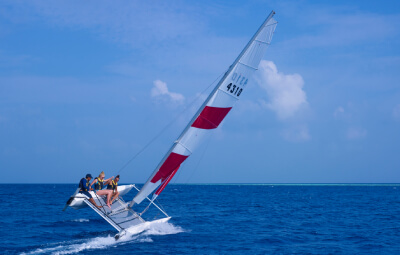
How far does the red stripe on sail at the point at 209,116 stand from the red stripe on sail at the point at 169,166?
1519 millimetres

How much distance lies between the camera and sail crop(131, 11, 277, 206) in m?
15.2

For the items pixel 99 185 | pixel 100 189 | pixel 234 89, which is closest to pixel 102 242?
pixel 100 189

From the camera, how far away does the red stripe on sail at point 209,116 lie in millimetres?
16002

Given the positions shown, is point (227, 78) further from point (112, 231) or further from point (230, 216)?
point (230, 216)

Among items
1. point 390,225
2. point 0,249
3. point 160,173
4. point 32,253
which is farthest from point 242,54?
point 390,225

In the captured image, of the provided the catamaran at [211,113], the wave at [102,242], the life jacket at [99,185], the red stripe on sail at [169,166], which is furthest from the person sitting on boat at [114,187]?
the red stripe on sail at [169,166]

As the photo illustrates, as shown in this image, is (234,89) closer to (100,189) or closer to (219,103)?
(219,103)

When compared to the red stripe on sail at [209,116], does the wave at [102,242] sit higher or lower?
lower

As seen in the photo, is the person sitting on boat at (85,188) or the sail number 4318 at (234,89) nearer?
the sail number 4318 at (234,89)

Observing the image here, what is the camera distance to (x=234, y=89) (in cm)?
1587

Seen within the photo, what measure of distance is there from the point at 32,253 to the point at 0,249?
196 cm

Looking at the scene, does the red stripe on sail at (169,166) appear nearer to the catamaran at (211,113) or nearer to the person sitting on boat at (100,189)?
the catamaran at (211,113)

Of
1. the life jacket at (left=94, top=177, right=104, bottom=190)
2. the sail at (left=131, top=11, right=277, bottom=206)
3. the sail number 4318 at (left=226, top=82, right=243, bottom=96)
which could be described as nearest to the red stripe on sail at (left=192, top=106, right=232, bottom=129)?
the sail at (left=131, top=11, right=277, bottom=206)

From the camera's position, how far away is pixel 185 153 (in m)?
16.4
